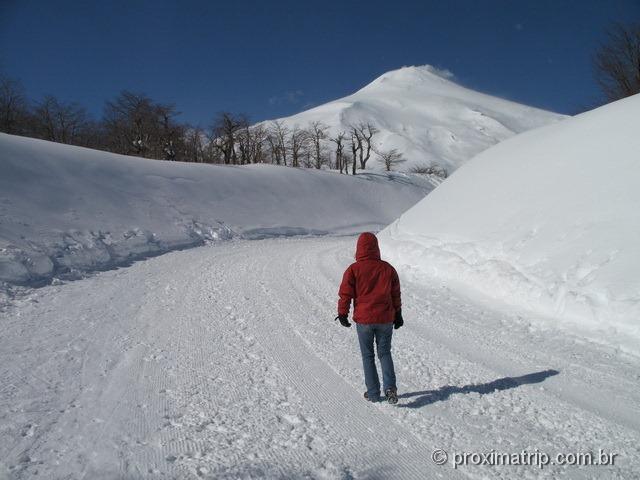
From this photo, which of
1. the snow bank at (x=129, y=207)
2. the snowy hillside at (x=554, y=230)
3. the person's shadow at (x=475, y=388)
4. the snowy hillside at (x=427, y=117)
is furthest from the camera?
the snowy hillside at (x=427, y=117)

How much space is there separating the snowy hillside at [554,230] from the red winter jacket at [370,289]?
3110 mm

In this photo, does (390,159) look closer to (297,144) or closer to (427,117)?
(297,144)

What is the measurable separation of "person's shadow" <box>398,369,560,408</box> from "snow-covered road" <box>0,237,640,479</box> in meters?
0.02

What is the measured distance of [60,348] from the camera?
4801mm

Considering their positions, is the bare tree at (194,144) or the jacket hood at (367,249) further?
the bare tree at (194,144)

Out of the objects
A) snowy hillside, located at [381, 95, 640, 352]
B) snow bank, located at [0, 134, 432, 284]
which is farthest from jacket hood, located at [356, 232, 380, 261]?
snow bank, located at [0, 134, 432, 284]

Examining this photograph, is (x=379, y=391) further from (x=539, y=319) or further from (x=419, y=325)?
(x=539, y=319)

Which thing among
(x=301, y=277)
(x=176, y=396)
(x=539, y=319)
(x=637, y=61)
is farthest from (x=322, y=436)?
(x=637, y=61)

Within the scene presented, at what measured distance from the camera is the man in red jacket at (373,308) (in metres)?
3.63

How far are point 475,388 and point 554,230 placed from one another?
15.5 feet

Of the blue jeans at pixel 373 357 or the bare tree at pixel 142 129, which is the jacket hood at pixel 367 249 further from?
the bare tree at pixel 142 129

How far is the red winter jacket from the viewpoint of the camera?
11.9ft

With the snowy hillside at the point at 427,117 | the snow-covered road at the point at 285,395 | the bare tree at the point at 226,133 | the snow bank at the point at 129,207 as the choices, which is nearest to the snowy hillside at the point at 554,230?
the snow-covered road at the point at 285,395

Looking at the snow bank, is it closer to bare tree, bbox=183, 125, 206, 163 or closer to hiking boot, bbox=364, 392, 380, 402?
hiking boot, bbox=364, 392, 380, 402
